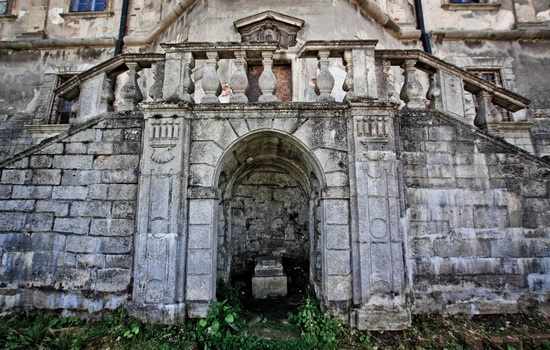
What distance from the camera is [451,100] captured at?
470cm

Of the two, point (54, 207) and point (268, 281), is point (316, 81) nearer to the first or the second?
point (268, 281)

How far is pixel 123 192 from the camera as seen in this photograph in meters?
4.24

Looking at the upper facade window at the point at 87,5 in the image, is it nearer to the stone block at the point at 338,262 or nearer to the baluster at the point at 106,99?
the baluster at the point at 106,99

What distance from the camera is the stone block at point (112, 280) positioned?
403 centimetres

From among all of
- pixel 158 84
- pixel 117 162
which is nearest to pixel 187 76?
pixel 158 84

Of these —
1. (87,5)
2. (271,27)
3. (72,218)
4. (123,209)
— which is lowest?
(72,218)

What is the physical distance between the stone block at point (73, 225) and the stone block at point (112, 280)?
641 mm

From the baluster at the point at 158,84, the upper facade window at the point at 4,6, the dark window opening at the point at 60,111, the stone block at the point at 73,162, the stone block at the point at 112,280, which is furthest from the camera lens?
the upper facade window at the point at 4,6

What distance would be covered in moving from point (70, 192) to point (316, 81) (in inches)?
155

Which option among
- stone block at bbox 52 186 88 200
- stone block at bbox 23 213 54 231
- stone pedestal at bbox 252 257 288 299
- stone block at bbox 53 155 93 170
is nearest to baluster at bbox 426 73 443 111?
stone pedestal at bbox 252 257 288 299

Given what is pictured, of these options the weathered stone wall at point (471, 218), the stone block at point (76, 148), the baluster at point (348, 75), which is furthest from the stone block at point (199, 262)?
the baluster at point (348, 75)

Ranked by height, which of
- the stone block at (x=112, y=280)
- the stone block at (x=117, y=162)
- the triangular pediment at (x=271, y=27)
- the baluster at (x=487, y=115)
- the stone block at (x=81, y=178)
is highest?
the triangular pediment at (x=271, y=27)

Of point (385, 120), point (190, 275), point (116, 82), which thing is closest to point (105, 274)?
point (190, 275)

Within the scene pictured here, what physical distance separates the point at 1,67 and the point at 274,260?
1108 cm
